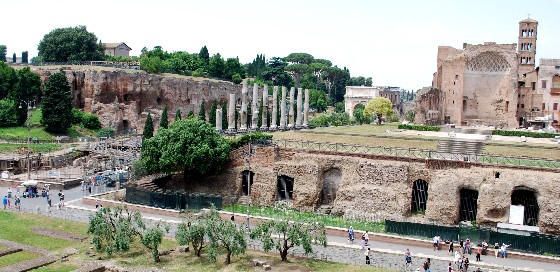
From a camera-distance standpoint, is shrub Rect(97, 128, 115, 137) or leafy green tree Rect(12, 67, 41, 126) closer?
leafy green tree Rect(12, 67, 41, 126)

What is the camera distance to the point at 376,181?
40.2 m

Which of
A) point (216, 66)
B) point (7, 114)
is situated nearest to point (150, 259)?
point (7, 114)

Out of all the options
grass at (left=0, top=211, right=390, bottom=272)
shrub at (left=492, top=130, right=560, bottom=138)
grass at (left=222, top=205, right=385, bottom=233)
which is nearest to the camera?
grass at (left=0, top=211, right=390, bottom=272)

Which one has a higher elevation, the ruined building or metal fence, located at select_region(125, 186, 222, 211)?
the ruined building

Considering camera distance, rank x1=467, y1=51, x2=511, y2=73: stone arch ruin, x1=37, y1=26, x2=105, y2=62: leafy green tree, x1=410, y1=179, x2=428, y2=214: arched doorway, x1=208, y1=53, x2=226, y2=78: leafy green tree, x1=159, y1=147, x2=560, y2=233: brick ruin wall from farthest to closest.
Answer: x1=208, y1=53, x2=226, y2=78: leafy green tree
x1=37, y1=26, x2=105, y2=62: leafy green tree
x1=467, y1=51, x2=511, y2=73: stone arch ruin
x1=410, y1=179, x2=428, y2=214: arched doorway
x1=159, y1=147, x2=560, y2=233: brick ruin wall

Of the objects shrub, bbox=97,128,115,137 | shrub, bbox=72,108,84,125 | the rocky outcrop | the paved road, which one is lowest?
the paved road

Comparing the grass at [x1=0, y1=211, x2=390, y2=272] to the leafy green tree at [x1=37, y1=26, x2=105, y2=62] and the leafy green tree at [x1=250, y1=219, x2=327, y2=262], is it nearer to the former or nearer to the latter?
the leafy green tree at [x1=250, y1=219, x2=327, y2=262]

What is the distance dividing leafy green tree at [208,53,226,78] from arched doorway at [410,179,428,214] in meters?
69.7

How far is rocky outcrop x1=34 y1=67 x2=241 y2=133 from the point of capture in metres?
77.4

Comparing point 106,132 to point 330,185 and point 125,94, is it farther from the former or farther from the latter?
point 330,185

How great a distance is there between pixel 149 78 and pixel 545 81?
56228 millimetres

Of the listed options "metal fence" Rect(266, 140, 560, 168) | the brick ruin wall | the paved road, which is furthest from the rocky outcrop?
the paved road

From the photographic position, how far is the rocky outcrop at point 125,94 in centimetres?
7738

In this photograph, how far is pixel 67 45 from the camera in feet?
285
